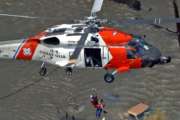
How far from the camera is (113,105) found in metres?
45.8

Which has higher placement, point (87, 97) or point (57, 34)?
point (57, 34)

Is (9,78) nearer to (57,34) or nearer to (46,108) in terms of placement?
(46,108)

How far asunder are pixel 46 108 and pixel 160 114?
32.1ft

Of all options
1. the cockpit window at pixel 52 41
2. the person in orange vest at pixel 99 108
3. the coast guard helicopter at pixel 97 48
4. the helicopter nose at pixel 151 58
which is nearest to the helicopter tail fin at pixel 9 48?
the coast guard helicopter at pixel 97 48

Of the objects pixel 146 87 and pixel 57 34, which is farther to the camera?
pixel 146 87

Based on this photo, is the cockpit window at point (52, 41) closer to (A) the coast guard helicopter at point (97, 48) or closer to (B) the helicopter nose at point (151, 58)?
Result: (A) the coast guard helicopter at point (97, 48)

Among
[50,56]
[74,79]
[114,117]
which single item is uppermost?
[50,56]

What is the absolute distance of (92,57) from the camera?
110 ft

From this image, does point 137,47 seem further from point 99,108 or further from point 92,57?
point 99,108

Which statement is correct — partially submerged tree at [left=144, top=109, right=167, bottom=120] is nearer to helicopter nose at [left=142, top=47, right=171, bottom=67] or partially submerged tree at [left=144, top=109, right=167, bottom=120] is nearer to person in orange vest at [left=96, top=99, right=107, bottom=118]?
person in orange vest at [left=96, top=99, right=107, bottom=118]

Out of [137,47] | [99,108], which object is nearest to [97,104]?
[99,108]

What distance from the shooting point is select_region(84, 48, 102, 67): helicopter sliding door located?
109 ft

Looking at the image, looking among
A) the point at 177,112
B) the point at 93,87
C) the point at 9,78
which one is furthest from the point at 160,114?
the point at 9,78

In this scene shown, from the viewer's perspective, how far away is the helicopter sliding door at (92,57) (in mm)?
33375
